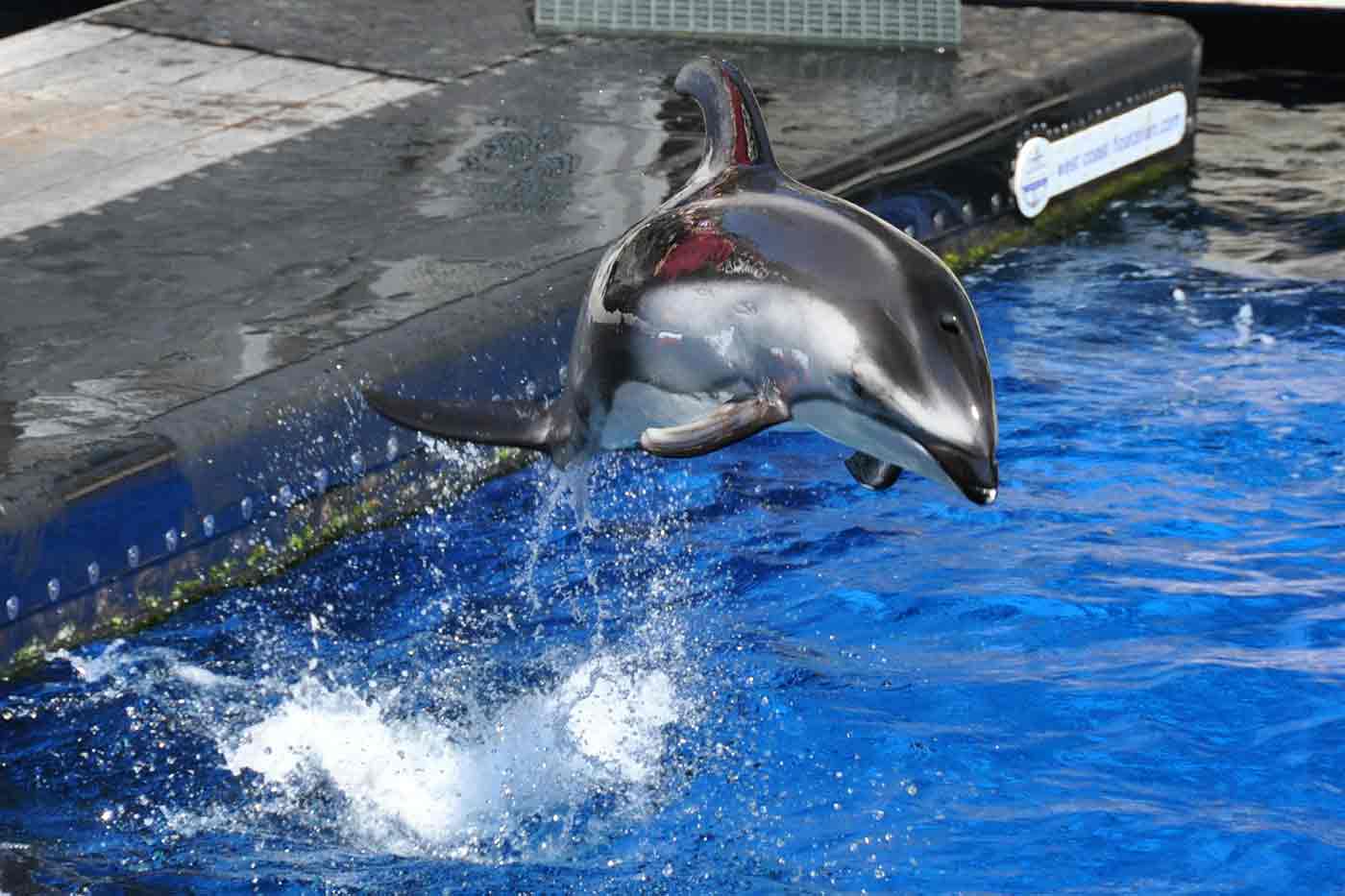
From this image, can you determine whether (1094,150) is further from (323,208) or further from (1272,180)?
(323,208)

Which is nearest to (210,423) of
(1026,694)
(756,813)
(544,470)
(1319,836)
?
(544,470)

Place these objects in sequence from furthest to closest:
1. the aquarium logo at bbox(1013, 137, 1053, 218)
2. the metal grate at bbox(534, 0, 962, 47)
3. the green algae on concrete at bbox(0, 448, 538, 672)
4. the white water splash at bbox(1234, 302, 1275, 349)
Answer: the metal grate at bbox(534, 0, 962, 47)
the aquarium logo at bbox(1013, 137, 1053, 218)
the white water splash at bbox(1234, 302, 1275, 349)
the green algae on concrete at bbox(0, 448, 538, 672)

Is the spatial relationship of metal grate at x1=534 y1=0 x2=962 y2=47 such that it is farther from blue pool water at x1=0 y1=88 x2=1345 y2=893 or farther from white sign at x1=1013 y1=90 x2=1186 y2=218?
blue pool water at x1=0 y1=88 x2=1345 y2=893

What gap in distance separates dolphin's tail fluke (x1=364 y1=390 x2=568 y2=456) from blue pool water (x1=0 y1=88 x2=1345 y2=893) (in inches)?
18.5

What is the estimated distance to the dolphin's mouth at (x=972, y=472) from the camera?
3.27 metres

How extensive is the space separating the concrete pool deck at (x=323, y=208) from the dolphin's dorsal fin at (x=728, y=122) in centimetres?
200

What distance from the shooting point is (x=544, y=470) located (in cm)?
625

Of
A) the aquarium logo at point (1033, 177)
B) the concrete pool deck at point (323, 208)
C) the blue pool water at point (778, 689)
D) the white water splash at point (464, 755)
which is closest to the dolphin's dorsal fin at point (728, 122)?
the blue pool water at point (778, 689)

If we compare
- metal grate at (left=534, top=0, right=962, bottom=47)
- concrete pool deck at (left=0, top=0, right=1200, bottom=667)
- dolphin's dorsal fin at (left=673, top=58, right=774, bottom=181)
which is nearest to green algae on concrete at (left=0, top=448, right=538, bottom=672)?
concrete pool deck at (left=0, top=0, right=1200, bottom=667)

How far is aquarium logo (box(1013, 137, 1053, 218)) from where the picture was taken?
8.09 metres

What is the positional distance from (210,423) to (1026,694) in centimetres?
215

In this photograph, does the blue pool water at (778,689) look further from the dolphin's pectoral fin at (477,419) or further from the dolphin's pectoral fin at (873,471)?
the dolphin's pectoral fin at (873,471)

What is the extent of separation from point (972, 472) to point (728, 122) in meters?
0.89

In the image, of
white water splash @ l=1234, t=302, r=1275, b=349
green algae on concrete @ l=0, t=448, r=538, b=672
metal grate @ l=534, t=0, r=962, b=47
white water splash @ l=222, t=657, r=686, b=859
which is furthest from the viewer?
metal grate @ l=534, t=0, r=962, b=47
